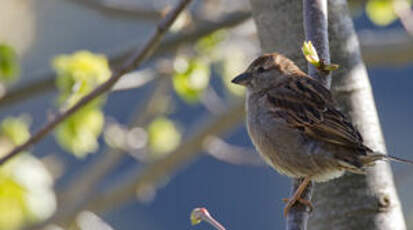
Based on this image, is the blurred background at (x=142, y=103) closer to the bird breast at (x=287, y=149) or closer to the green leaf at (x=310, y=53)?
the bird breast at (x=287, y=149)

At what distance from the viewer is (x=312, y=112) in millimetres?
3760

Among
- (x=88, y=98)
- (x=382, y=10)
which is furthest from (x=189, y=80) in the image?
(x=382, y=10)

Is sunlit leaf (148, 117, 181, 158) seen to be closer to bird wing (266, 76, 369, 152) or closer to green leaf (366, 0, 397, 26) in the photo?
green leaf (366, 0, 397, 26)

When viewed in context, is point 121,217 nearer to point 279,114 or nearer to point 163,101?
point 163,101

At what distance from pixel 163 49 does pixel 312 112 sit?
182cm

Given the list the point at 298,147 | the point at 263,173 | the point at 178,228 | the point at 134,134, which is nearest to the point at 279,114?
the point at 298,147

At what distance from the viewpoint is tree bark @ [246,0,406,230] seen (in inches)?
132

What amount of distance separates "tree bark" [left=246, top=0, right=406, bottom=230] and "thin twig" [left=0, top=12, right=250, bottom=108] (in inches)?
61.0

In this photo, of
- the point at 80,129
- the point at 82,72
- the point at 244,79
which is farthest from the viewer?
the point at 80,129

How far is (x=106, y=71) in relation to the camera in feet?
15.1

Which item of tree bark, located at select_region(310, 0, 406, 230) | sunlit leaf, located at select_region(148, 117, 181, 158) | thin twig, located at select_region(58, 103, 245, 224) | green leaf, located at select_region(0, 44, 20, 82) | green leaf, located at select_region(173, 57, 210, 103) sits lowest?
tree bark, located at select_region(310, 0, 406, 230)

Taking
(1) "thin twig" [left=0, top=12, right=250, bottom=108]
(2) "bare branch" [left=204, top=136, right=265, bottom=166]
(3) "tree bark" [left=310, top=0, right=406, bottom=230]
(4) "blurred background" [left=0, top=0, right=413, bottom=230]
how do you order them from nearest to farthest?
1. (3) "tree bark" [left=310, top=0, right=406, bottom=230]
2. (4) "blurred background" [left=0, top=0, right=413, bottom=230]
3. (1) "thin twig" [left=0, top=12, right=250, bottom=108]
4. (2) "bare branch" [left=204, top=136, right=265, bottom=166]

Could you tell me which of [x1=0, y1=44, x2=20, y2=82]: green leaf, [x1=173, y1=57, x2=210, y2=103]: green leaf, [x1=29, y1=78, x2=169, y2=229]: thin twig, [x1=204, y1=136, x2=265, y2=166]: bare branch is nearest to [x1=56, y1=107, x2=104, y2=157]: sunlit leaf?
[x1=0, y1=44, x2=20, y2=82]: green leaf

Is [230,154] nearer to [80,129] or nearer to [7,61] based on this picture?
[80,129]
